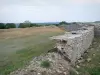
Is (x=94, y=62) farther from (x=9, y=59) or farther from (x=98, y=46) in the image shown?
(x=9, y=59)

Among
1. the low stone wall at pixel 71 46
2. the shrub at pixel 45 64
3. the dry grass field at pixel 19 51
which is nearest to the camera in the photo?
the shrub at pixel 45 64

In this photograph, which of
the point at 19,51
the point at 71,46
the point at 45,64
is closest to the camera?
the point at 45,64

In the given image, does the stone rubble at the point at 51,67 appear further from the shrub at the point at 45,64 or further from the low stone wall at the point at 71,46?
the low stone wall at the point at 71,46

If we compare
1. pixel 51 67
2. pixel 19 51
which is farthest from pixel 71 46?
pixel 19 51

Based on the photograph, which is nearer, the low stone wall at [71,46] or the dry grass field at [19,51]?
the low stone wall at [71,46]

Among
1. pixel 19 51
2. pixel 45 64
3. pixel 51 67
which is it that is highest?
pixel 45 64

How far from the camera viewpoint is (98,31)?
1709 centimetres

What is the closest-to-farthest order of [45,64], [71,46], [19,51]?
1. [45,64]
2. [71,46]
3. [19,51]

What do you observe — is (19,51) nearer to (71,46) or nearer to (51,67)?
(71,46)

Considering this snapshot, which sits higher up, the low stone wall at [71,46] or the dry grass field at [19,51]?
the low stone wall at [71,46]

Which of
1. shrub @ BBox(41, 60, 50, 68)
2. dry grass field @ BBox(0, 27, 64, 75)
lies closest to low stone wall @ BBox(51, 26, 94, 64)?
shrub @ BBox(41, 60, 50, 68)

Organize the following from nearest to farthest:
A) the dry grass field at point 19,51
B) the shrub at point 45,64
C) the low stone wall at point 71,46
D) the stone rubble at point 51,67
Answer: the stone rubble at point 51,67 → the shrub at point 45,64 → the low stone wall at point 71,46 → the dry grass field at point 19,51

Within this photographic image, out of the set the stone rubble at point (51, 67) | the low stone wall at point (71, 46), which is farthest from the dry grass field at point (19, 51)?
the low stone wall at point (71, 46)

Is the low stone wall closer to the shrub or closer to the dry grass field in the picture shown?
the shrub
